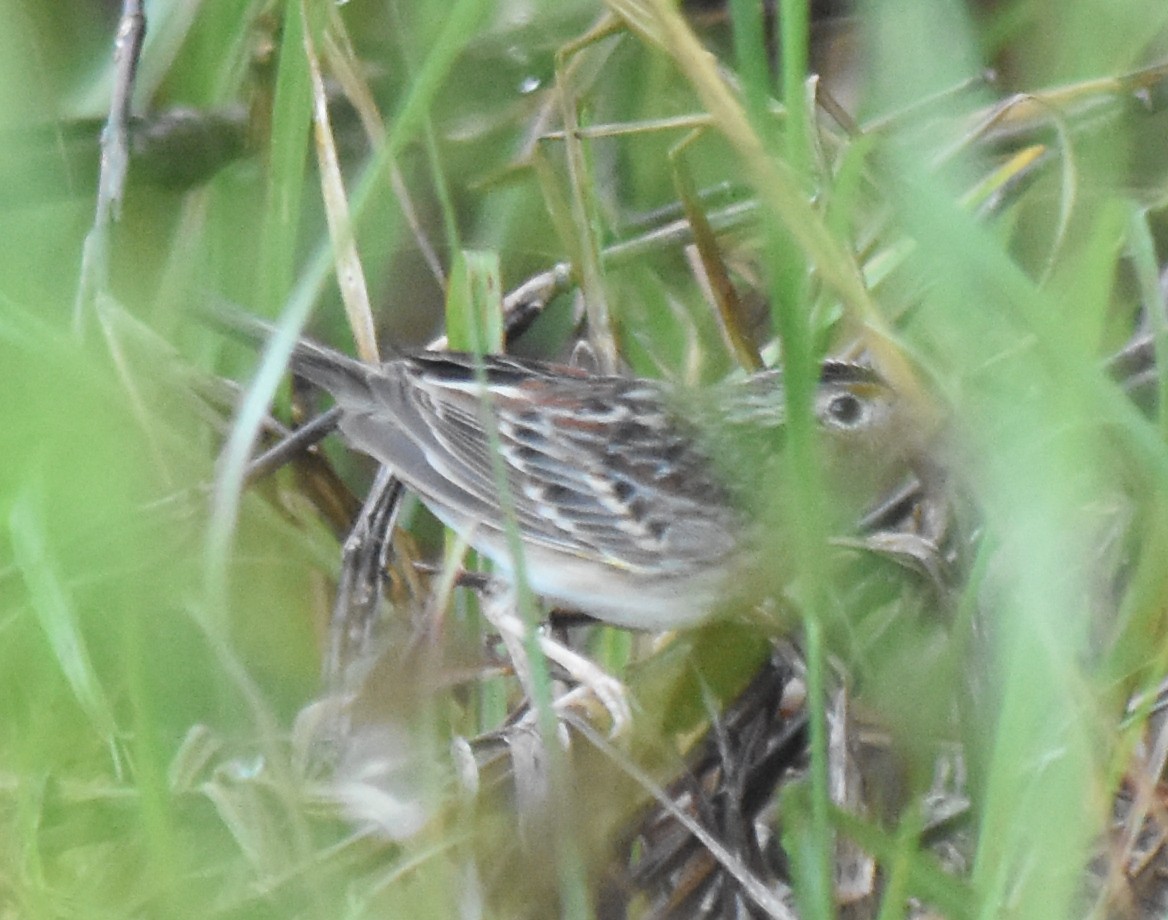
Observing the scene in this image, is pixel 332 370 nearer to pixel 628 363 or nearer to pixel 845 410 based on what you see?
pixel 628 363

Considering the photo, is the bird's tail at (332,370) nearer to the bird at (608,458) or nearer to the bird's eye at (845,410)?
the bird at (608,458)

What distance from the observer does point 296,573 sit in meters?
2.02

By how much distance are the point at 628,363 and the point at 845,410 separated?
445 mm

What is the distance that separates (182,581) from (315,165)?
49.7 inches

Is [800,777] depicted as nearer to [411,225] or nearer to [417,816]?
[417,816]

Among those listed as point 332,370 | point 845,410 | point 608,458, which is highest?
point 332,370

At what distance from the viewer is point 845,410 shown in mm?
2145

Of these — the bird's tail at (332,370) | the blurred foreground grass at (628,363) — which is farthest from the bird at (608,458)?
the blurred foreground grass at (628,363)

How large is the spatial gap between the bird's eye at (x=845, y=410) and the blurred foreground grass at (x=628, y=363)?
0.18 metres

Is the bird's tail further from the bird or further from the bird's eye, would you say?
the bird's eye

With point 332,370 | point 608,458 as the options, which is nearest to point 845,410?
point 608,458

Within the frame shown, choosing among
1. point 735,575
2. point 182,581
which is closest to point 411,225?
point 735,575

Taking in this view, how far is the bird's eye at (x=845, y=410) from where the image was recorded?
2119mm

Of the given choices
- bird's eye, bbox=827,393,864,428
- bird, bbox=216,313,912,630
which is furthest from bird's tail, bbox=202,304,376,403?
bird's eye, bbox=827,393,864,428
